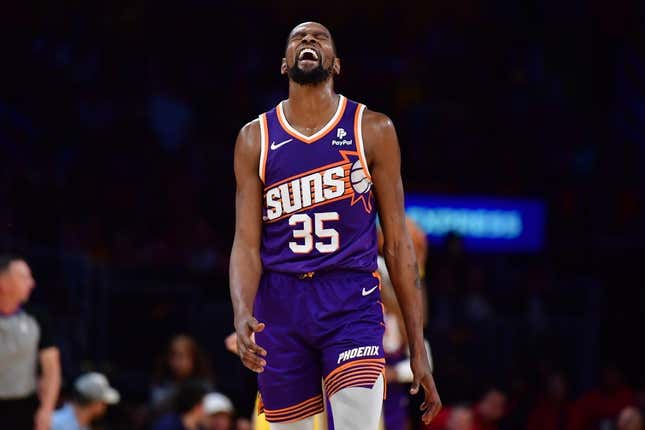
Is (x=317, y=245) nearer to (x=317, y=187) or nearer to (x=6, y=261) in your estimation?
(x=317, y=187)

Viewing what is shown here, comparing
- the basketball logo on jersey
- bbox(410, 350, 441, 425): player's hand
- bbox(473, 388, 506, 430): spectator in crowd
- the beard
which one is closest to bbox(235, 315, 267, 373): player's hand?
the basketball logo on jersey

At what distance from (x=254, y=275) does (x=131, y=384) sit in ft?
20.6

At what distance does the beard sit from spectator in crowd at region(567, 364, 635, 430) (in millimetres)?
6975

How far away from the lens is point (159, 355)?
416 inches

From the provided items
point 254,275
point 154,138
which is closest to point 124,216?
point 154,138

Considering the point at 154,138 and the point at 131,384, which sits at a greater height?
the point at 154,138

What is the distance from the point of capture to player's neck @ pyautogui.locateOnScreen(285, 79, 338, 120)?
14.9ft

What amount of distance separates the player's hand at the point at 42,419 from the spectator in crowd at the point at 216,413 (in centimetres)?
172

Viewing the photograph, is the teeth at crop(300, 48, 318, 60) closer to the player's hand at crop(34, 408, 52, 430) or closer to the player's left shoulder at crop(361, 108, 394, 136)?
the player's left shoulder at crop(361, 108, 394, 136)

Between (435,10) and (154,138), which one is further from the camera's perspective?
(435,10)

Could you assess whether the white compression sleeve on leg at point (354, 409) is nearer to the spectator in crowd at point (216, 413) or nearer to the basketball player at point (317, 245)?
the basketball player at point (317, 245)

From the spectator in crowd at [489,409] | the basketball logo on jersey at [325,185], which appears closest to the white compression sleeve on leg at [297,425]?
the basketball logo on jersey at [325,185]

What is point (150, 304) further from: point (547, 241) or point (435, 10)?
point (435, 10)

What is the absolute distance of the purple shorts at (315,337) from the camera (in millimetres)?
4391
